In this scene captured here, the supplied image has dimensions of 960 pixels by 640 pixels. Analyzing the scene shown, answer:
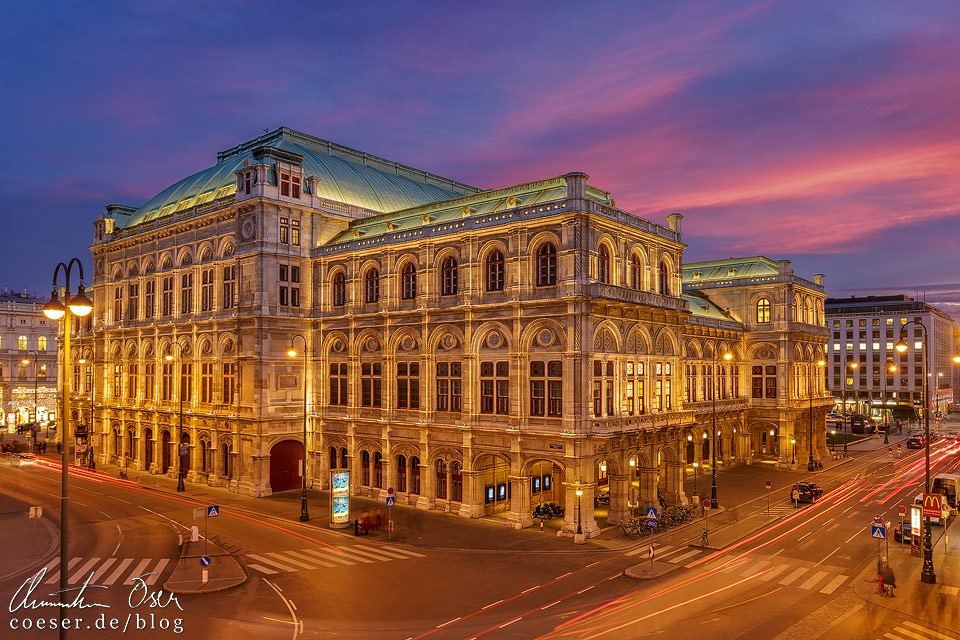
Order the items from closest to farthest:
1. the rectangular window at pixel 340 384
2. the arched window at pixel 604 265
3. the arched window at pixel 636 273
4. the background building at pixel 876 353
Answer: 1. the arched window at pixel 604 265
2. the arched window at pixel 636 273
3. the rectangular window at pixel 340 384
4. the background building at pixel 876 353

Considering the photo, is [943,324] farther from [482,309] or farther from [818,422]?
[482,309]

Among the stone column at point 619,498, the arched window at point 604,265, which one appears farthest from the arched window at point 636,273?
the stone column at point 619,498

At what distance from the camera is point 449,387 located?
155 feet

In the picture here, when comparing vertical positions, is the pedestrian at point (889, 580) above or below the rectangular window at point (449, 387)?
below

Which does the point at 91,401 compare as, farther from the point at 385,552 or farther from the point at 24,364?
the point at 385,552

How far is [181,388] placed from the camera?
202 ft

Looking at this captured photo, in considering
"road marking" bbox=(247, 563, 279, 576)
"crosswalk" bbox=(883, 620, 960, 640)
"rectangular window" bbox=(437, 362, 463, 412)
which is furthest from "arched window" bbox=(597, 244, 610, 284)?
"road marking" bbox=(247, 563, 279, 576)

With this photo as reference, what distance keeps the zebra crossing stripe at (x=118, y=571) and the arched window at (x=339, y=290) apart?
25.9 metres

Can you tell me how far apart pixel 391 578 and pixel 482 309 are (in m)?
18.9

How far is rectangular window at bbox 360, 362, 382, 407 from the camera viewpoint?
52125 millimetres

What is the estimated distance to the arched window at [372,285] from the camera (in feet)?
173

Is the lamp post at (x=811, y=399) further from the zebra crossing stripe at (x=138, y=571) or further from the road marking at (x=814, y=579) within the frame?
the zebra crossing stripe at (x=138, y=571)

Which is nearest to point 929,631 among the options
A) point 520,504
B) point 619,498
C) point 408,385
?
point 619,498

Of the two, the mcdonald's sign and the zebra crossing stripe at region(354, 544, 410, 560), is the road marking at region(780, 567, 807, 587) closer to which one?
the mcdonald's sign
